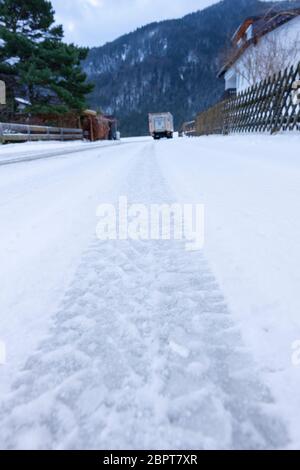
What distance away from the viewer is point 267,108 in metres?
9.66

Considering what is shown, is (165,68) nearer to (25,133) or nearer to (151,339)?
(25,133)

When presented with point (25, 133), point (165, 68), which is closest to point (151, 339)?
point (25, 133)

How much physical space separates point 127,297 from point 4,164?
19.7 ft

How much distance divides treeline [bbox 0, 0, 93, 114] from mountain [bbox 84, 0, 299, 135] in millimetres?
62668

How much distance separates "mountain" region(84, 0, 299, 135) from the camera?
9644 centimetres

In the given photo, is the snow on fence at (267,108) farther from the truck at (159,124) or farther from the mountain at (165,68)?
the mountain at (165,68)

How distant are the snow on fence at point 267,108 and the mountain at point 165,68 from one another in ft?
228

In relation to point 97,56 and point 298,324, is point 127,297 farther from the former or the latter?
point 97,56

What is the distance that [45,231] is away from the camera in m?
1.84

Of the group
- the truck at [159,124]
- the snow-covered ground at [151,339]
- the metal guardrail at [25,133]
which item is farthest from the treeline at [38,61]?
the snow-covered ground at [151,339]

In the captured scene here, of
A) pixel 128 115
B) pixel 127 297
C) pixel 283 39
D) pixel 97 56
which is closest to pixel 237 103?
pixel 283 39

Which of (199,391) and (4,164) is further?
(4,164)

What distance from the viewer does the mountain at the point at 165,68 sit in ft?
316

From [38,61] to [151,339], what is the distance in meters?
20.9
